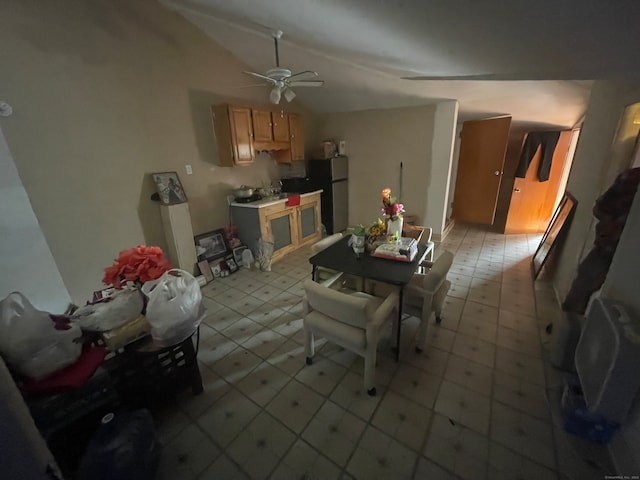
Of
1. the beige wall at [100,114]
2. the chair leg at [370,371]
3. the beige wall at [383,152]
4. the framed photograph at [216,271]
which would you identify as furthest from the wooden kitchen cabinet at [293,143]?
Result: the chair leg at [370,371]

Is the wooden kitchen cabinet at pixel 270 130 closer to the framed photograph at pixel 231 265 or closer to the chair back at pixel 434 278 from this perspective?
the framed photograph at pixel 231 265

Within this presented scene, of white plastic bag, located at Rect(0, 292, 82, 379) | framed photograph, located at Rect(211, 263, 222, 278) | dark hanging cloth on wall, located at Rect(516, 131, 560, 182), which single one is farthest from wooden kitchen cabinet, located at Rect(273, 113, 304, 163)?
dark hanging cloth on wall, located at Rect(516, 131, 560, 182)

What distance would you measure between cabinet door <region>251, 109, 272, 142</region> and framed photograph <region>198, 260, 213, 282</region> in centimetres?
180

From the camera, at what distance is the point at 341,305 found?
1.44 meters

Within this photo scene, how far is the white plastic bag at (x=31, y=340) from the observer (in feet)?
3.24

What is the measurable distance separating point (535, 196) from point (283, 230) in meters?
4.52

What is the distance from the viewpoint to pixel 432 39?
142 cm

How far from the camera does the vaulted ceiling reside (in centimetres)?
98

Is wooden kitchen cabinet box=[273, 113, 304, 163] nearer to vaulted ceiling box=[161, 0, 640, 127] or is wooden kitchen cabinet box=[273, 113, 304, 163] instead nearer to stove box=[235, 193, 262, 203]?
vaulted ceiling box=[161, 0, 640, 127]

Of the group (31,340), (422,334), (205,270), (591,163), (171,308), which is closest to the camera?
(31,340)

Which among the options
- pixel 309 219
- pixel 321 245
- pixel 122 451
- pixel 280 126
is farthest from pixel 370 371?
pixel 280 126

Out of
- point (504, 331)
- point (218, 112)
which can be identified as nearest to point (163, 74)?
point (218, 112)

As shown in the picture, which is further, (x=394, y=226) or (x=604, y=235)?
(x=394, y=226)

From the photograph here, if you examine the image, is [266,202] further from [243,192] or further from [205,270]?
[205,270]
